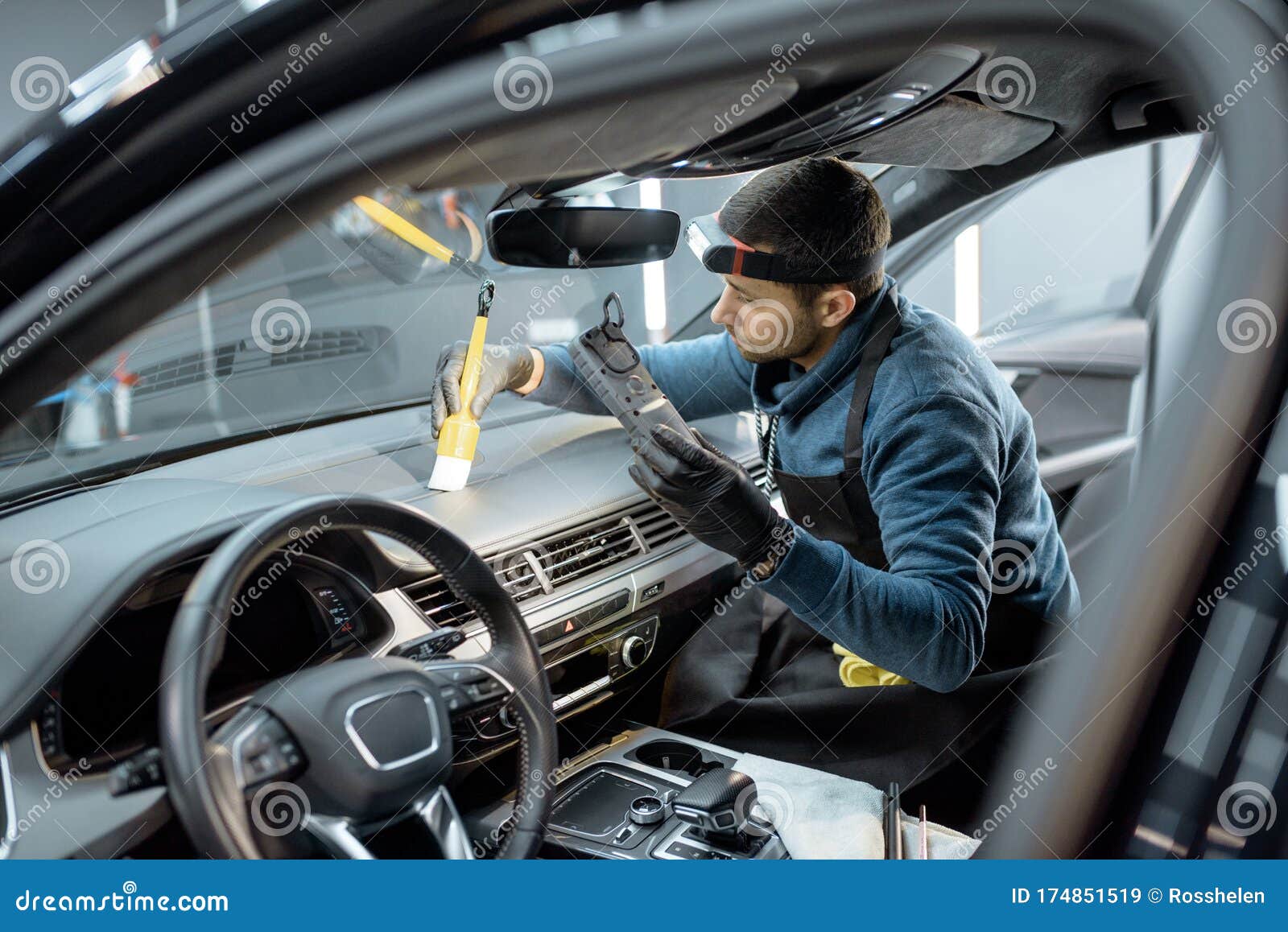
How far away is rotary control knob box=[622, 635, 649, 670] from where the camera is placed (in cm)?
164

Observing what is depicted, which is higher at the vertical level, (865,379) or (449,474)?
(865,379)

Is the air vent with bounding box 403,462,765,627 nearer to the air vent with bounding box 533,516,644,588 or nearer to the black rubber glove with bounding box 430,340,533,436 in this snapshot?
the air vent with bounding box 533,516,644,588

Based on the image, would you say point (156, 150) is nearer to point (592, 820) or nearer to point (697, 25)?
point (697, 25)

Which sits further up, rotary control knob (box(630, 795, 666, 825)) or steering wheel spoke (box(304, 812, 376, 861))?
steering wheel spoke (box(304, 812, 376, 861))

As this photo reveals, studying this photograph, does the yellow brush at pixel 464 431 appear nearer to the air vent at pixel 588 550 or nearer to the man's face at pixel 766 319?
the air vent at pixel 588 550

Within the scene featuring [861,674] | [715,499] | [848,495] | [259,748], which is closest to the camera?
[259,748]

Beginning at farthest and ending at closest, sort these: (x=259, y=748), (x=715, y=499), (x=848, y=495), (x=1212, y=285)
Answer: (x=848, y=495) → (x=715, y=499) → (x=259, y=748) → (x=1212, y=285)

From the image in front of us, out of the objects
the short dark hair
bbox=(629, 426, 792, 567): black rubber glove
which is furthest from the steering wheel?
→ the short dark hair

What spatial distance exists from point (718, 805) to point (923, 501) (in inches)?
19.2

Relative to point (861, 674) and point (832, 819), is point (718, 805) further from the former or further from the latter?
point (861, 674)

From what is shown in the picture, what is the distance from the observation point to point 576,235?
4.22 ft

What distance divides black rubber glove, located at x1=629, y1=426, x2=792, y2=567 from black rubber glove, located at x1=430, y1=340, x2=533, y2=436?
46 cm

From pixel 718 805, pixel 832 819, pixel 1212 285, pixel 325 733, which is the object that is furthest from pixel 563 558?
pixel 1212 285

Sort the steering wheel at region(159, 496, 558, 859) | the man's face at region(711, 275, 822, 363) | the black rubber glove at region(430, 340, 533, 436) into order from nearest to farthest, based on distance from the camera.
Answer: the steering wheel at region(159, 496, 558, 859)
the man's face at region(711, 275, 822, 363)
the black rubber glove at region(430, 340, 533, 436)
